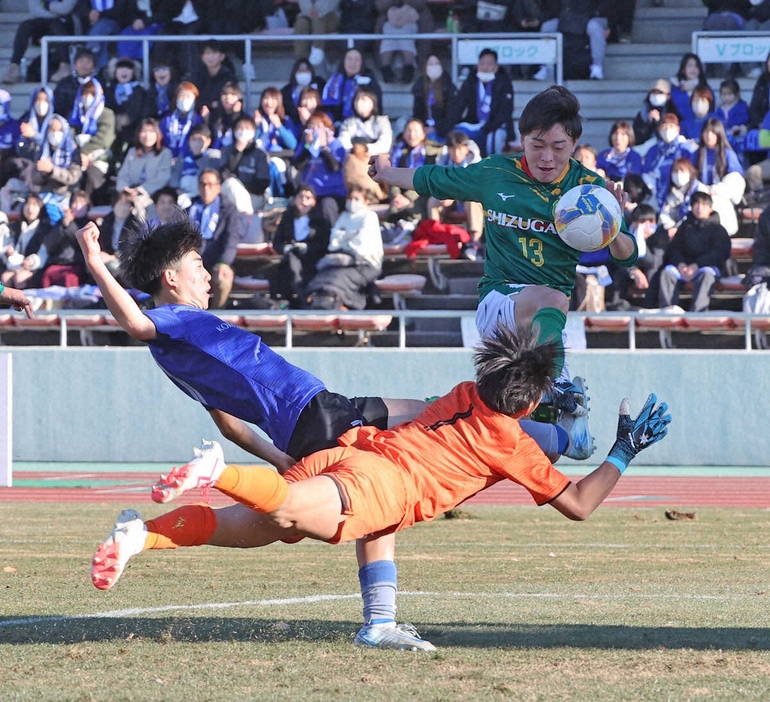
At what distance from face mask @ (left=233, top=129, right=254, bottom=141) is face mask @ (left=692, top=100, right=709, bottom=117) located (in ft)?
18.8

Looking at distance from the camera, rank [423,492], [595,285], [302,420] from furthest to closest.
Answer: [595,285] < [302,420] < [423,492]

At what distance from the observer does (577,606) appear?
21.9 feet

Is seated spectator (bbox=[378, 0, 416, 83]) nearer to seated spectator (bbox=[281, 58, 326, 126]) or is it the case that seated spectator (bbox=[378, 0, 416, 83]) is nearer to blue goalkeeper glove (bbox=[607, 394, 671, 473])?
seated spectator (bbox=[281, 58, 326, 126])

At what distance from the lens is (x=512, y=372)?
541cm

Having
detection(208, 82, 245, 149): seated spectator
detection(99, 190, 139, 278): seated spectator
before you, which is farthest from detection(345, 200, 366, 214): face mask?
detection(208, 82, 245, 149): seated spectator

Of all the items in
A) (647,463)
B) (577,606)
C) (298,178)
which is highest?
(298,178)

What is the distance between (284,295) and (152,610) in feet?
36.6

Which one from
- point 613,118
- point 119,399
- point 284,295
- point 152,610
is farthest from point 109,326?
point 152,610

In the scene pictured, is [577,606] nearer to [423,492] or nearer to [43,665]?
[423,492]

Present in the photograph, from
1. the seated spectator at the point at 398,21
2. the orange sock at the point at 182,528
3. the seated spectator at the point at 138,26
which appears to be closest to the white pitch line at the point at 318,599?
the orange sock at the point at 182,528

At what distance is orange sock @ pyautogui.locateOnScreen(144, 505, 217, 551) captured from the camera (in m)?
5.08

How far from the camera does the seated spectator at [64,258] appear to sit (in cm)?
1822

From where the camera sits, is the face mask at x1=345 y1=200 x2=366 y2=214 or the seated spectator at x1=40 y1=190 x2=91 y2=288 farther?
the seated spectator at x1=40 y1=190 x2=91 y2=288

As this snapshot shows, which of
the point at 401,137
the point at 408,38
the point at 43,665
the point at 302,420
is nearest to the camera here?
the point at 43,665
